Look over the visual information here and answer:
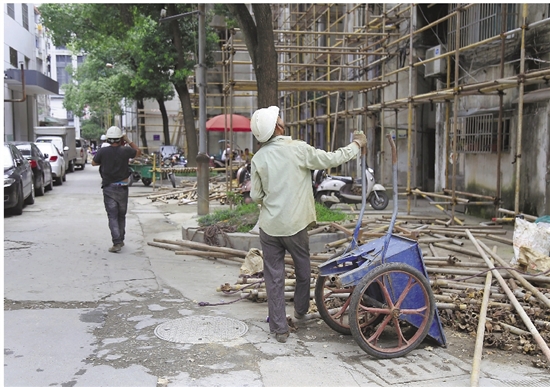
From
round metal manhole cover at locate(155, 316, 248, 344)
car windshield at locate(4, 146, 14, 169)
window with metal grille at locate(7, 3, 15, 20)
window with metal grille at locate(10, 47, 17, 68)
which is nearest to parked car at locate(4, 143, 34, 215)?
car windshield at locate(4, 146, 14, 169)

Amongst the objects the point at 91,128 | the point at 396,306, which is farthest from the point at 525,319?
the point at 91,128

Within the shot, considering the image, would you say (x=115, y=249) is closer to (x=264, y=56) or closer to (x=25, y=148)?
(x=264, y=56)

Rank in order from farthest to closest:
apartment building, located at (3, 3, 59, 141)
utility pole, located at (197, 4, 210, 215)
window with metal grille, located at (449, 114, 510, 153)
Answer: apartment building, located at (3, 3, 59, 141)
utility pole, located at (197, 4, 210, 215)
window with metal grille, located at (449, 114, 510, 153)

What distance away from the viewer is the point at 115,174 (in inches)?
330

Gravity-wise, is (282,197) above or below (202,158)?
below

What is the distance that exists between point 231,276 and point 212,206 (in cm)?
737

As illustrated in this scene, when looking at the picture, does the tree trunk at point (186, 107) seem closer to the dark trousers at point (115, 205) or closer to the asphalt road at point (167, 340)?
the dark trousers at point (115, 205)

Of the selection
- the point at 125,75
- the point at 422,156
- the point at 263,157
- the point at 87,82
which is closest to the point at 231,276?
the point at 263,157

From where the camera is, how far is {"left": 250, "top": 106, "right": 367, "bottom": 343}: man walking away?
15.7 feet

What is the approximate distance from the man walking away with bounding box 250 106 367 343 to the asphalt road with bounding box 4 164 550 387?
446 mm

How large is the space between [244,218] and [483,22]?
6.56 metres

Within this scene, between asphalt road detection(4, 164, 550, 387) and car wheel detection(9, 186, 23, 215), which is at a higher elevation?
car wheel detection(9, 186, 23, 215)

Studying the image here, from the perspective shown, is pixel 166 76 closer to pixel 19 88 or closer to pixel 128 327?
pixel 19 88

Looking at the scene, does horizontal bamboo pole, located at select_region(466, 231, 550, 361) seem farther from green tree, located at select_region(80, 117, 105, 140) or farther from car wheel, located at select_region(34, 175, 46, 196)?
green tree, located at select_region(80, 117, 105, 140)
